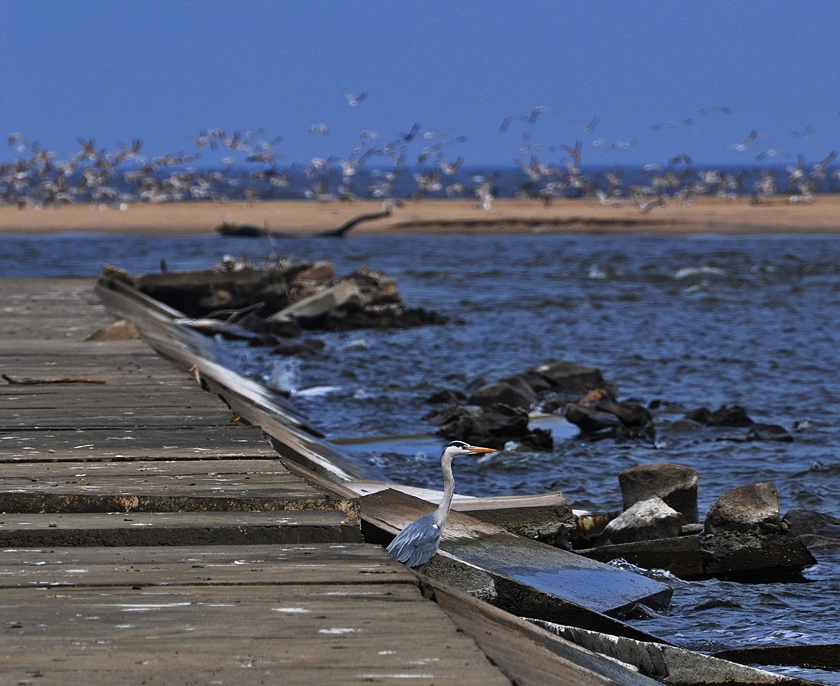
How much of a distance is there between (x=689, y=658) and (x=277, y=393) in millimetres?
10277

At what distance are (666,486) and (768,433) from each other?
4.13 m

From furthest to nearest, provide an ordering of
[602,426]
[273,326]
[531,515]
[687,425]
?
[273,326], [687,425], [602,426], [531,515]

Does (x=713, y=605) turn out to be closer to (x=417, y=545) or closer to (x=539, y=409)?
(x=417, y=545)

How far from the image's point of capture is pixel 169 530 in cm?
439

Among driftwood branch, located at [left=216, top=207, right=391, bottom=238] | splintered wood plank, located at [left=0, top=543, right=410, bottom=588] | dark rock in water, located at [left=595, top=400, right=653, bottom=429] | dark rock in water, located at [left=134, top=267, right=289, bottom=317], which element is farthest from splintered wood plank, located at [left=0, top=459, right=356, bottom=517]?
driftwood branch, located at [left=216, top=207, right=391, bottom=238]

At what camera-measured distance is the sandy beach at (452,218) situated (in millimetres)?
53188

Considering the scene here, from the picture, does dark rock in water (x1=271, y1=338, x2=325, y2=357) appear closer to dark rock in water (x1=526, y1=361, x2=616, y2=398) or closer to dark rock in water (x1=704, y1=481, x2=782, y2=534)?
dark rock in water (x1=526, y1=361, x2=616, y2=398)

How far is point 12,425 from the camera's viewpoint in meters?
6.51

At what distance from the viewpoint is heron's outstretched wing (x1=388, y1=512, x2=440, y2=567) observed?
4523mm

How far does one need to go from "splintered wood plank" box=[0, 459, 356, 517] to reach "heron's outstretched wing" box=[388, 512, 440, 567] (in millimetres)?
241

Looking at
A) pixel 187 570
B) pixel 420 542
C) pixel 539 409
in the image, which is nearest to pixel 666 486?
pixel 420 542

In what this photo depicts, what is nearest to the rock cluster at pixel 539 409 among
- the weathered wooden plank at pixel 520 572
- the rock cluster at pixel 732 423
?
the rock cluster at pixel 732 423

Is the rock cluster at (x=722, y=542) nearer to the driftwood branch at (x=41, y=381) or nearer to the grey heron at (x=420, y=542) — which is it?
the grey heron at (x=420, y=542)

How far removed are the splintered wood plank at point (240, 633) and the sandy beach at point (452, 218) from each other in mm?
47704
